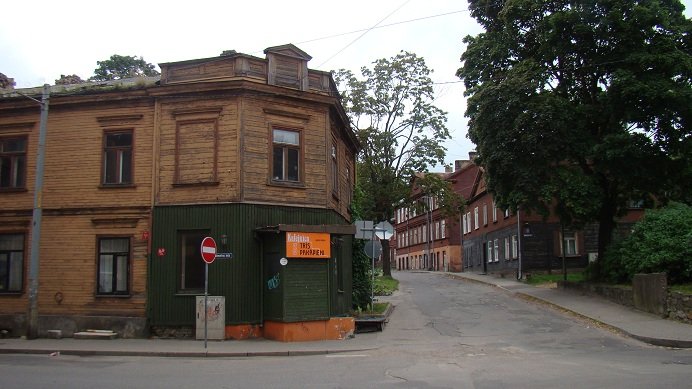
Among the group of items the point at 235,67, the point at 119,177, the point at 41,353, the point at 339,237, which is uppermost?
the point at 235,67

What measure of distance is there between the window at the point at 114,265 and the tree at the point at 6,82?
32.0ft

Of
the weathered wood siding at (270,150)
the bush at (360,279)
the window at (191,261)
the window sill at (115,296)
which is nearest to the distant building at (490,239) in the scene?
the bush at (360,279)

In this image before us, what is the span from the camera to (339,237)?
1864cm

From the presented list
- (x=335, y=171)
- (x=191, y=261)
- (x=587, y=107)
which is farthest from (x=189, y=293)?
(x=587, y=107)

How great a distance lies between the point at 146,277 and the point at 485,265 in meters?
36.4

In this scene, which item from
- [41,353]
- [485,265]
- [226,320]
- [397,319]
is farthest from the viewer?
[485,265]

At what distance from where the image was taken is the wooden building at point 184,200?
17.1 meters

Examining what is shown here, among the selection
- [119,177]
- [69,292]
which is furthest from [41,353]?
[119,177]

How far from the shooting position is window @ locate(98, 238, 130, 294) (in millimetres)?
18062

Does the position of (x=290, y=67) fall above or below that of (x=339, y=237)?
above

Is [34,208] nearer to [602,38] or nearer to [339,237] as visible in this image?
[339,237]

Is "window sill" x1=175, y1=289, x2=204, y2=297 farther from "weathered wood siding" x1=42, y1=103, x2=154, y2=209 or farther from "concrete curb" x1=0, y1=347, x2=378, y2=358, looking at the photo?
"weathered wood siding" x1=42, y1=103, x2=154, y2=209

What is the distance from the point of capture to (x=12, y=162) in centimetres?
1966

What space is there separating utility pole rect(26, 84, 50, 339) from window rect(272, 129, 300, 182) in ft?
22.3
